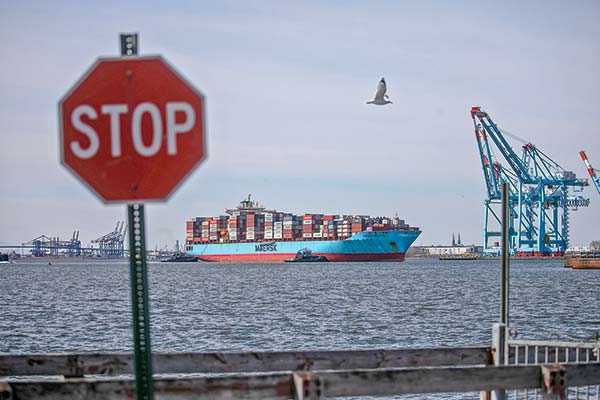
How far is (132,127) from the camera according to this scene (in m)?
5.04

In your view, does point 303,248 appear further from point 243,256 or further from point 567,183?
point 567,183

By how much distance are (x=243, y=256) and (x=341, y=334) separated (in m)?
156

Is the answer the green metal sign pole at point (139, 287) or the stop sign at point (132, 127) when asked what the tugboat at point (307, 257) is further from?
the stop sign at point (132, 127)

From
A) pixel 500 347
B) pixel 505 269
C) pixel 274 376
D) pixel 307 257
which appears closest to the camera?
pixel 274 376

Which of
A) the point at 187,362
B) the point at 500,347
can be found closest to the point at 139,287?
the point at 187,362

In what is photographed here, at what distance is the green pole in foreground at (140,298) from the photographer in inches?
208

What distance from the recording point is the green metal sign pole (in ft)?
17.3

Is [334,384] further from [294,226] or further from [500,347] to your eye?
[294,226]

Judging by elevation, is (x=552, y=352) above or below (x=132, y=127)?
below

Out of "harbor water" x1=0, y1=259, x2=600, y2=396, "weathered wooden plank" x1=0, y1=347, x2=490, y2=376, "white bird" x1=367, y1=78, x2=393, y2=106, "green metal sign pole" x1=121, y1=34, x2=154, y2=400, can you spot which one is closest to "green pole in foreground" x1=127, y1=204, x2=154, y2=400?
"green metal sign pole" x1=121, y1=34, x2=154, y2=400

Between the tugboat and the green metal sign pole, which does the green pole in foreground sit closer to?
the green metal sign pole

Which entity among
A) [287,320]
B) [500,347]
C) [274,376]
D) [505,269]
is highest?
[505,269]

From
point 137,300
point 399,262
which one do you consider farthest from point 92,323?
point 399,262

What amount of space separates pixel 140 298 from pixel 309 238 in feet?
570
